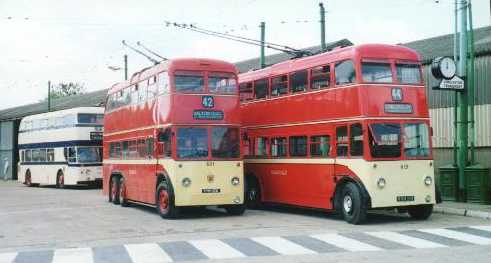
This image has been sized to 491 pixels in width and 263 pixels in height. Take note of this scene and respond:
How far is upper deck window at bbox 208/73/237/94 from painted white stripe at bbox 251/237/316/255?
628 cm

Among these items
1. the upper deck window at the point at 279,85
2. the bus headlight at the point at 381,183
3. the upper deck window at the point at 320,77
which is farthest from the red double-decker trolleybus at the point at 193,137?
the bus headlight at the point at 381,183

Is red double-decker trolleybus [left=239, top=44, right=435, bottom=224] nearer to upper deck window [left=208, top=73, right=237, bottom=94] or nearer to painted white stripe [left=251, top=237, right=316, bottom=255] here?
upper deck window [left=208, top=73, right=237, bottom=94]

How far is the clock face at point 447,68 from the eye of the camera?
20.5m

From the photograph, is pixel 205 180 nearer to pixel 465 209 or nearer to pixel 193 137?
pixel 193 137

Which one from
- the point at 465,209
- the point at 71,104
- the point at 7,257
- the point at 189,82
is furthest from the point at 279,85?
the point at 71,104

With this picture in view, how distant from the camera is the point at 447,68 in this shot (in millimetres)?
20562

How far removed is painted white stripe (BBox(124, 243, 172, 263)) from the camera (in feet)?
37.0

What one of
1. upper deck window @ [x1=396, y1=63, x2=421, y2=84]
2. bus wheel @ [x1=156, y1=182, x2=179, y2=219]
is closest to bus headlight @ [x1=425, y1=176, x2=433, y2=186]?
upper deck window @ [x1=396, y1=63, x2=421, y2=84]

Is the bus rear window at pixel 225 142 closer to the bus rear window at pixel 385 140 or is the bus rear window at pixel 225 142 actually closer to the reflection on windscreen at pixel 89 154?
the bus rear window at pixel 385 140

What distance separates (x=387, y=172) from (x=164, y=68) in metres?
6.51

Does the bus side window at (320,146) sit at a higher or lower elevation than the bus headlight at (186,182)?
higher

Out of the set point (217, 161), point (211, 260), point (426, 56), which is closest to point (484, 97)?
point (426, 56)

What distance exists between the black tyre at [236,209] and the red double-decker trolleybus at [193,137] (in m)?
0.03

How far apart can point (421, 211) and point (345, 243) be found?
5.22 m
